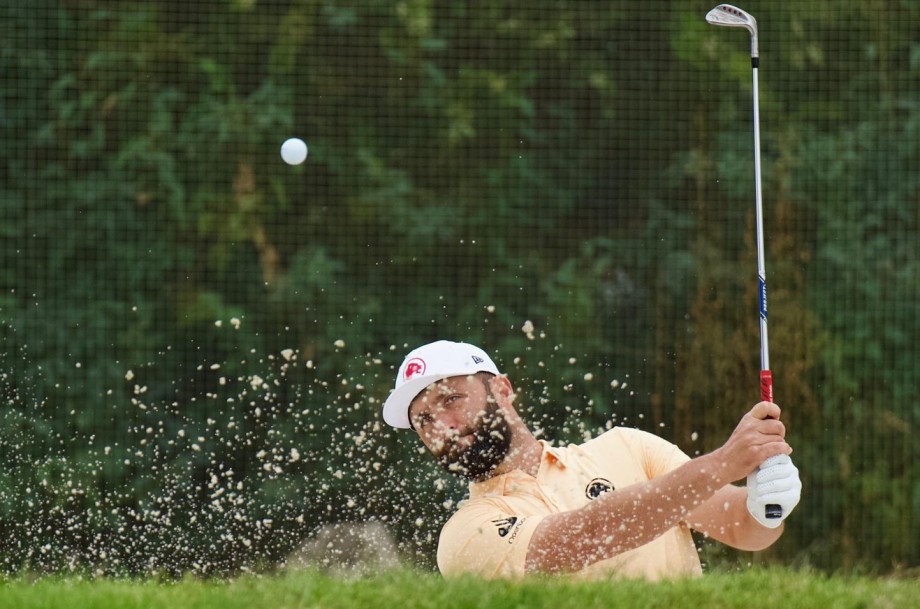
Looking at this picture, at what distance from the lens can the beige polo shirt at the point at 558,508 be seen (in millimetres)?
1933

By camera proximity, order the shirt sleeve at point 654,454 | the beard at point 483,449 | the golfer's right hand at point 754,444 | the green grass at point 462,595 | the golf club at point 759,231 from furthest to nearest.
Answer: the shirt sleeve at point 654,454 → the beard at point 483,449 → the golf club at point 759,231 → the golfer's right hand at point 754,444 → the green grass at point 462,595

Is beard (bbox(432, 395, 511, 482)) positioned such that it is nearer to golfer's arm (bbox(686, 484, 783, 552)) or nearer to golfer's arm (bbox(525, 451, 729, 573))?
golfer's arm (bbox(525, 451, 729, 573))

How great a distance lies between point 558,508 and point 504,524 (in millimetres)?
175

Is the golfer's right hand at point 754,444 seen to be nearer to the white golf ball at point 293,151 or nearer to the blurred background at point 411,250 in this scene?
the blurred background at point 411,250

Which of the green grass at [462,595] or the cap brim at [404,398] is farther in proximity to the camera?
the cap brim at [404,398]

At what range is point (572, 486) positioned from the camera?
7.05ft

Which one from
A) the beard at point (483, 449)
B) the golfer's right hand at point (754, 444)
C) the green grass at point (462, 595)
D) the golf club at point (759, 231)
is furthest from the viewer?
the beard at point (483, 449)

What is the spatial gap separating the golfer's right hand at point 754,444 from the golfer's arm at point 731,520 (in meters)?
0.38

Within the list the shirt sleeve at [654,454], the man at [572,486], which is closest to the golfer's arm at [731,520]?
the man at [572,486]

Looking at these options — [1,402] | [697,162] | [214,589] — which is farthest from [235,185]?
[214,589]

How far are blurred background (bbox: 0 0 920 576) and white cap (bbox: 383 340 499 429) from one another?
5.03ft

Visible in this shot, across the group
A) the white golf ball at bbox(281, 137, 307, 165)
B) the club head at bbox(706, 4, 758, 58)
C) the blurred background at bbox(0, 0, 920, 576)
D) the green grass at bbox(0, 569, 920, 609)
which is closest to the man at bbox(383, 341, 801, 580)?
the green grass at bbox(0, 569, 920, 609)

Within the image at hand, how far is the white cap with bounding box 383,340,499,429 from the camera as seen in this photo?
2.06 meters

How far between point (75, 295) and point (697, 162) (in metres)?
1.88
